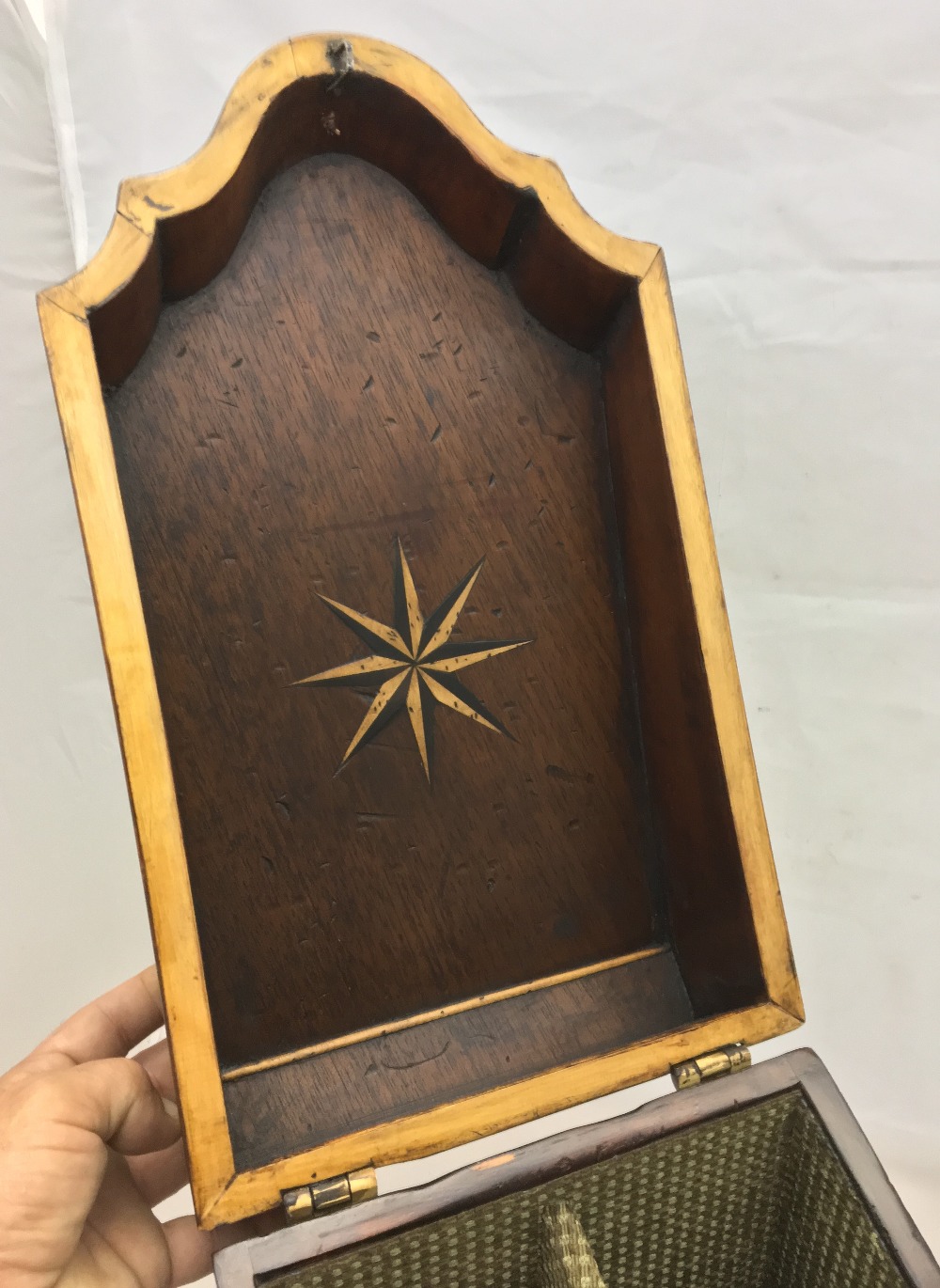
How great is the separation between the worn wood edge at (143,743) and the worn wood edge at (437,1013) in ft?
0.39

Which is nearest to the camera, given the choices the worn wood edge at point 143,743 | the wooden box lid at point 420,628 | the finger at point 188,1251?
the worn wood edge at point 143,743

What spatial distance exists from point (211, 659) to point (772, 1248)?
790 mm

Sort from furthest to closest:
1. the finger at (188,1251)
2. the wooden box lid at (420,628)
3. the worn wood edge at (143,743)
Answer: the finger at (188,1251)
the wooden box lid at (420,628)
the worn wood edge at (143,743)

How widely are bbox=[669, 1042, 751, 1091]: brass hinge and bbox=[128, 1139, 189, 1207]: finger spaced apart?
21.7 inches

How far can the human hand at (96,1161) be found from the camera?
72 centimetres

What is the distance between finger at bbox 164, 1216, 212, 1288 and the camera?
0.92 meters

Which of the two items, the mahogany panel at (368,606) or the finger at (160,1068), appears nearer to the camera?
the mahogany panel at (368,606)

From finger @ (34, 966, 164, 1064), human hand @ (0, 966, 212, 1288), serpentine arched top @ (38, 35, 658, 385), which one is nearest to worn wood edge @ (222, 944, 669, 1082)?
human hand @ (0, 966, 212, 1288)

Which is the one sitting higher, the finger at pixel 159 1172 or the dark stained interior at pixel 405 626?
the dark stained interior at pixel 405 626

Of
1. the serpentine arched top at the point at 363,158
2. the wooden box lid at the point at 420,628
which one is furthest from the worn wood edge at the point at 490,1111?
the serpentine arched top at the point at 363,158

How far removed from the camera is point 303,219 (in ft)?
2.72

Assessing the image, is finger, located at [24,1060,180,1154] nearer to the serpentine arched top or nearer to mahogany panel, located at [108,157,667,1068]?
mahogany panel, located at [108,157,667,1068]

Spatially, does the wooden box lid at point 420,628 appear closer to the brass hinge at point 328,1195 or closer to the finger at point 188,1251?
the brass hinge at point 328,1195

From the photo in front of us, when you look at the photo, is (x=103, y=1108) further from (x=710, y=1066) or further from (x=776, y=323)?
(x=776, y=323)
